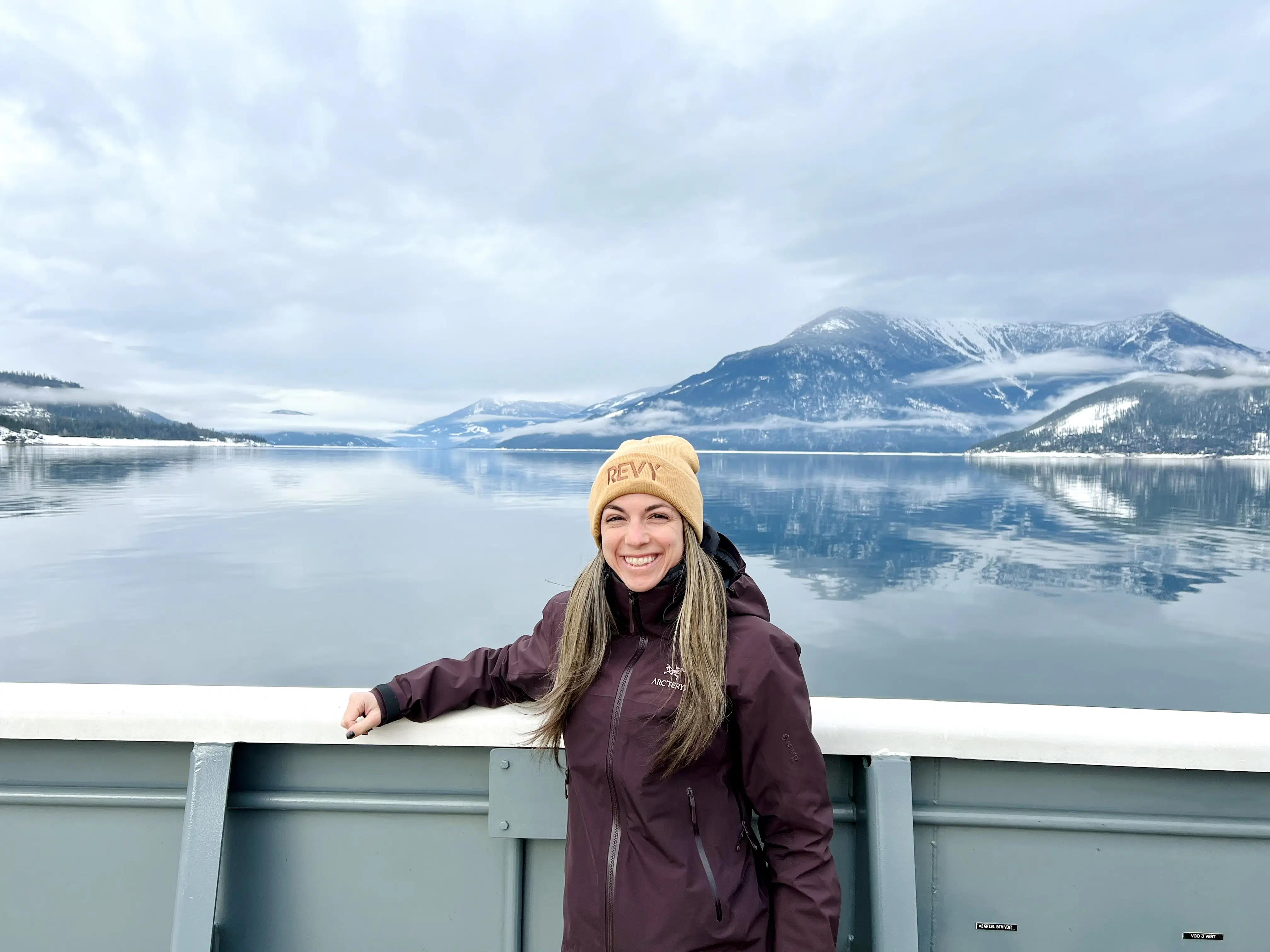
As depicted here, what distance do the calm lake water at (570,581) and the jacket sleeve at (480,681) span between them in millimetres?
21643

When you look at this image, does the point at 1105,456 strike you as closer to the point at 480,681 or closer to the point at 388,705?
the point at 480,681

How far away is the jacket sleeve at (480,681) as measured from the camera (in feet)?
4.81

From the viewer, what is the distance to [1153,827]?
150 cm

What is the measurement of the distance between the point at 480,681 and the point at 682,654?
0.50m

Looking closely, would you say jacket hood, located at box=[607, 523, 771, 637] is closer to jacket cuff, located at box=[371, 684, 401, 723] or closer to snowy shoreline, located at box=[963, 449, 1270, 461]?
jacket cuff, located at box=[371, 684, 401, 723]

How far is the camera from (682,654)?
125 centimetres

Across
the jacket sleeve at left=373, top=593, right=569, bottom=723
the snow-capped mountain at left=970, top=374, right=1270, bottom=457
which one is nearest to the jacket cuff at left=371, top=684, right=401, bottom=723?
the jacket sleeve at left=373, top=593, right=569, bottom=723

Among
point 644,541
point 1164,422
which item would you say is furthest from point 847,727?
point 1164,422

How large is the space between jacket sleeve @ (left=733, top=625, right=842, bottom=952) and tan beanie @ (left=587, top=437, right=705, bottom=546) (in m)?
0.30

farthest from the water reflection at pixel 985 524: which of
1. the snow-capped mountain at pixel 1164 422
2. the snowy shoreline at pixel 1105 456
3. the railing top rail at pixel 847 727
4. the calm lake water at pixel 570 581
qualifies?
the railing top rail at pixel 847 727

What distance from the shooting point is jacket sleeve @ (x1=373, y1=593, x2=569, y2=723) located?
146 centimetres

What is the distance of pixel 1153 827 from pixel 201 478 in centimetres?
9242

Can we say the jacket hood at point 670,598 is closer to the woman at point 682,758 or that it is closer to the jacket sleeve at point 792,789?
the woman at point 682,758

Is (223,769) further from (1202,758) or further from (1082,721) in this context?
(1202,758)
